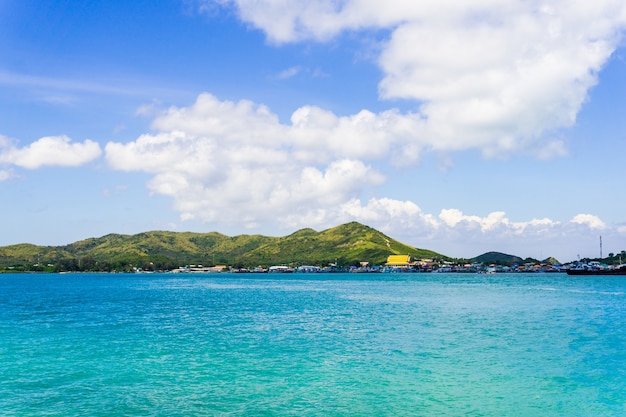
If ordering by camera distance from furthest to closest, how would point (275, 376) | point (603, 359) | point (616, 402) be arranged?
point (603, 359)
point (275, 376)
point (616, 402)

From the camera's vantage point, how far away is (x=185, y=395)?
29578 millimetres

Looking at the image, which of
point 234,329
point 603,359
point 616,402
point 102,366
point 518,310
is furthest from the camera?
point 518,310

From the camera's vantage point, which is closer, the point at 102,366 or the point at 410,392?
the point at 410,392

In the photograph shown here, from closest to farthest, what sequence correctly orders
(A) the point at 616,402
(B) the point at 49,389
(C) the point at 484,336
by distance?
(A) the point at 616,402, (B) the point at 49,389, (C) the point at 484,336

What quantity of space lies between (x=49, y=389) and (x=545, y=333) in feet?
154

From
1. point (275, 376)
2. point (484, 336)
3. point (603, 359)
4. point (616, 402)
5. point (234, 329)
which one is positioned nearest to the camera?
point (616, 402)

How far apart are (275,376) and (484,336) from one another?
2730 centimetres

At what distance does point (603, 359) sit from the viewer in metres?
40.8

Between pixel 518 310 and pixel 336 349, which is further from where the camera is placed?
pixel 518 310

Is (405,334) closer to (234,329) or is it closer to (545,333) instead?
(545,333)

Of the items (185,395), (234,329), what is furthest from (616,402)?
(234,329)

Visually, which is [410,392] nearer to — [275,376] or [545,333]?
[275,376]

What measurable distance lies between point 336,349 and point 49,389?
22.3 m

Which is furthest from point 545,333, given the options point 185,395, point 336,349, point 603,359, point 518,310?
point 185,395
